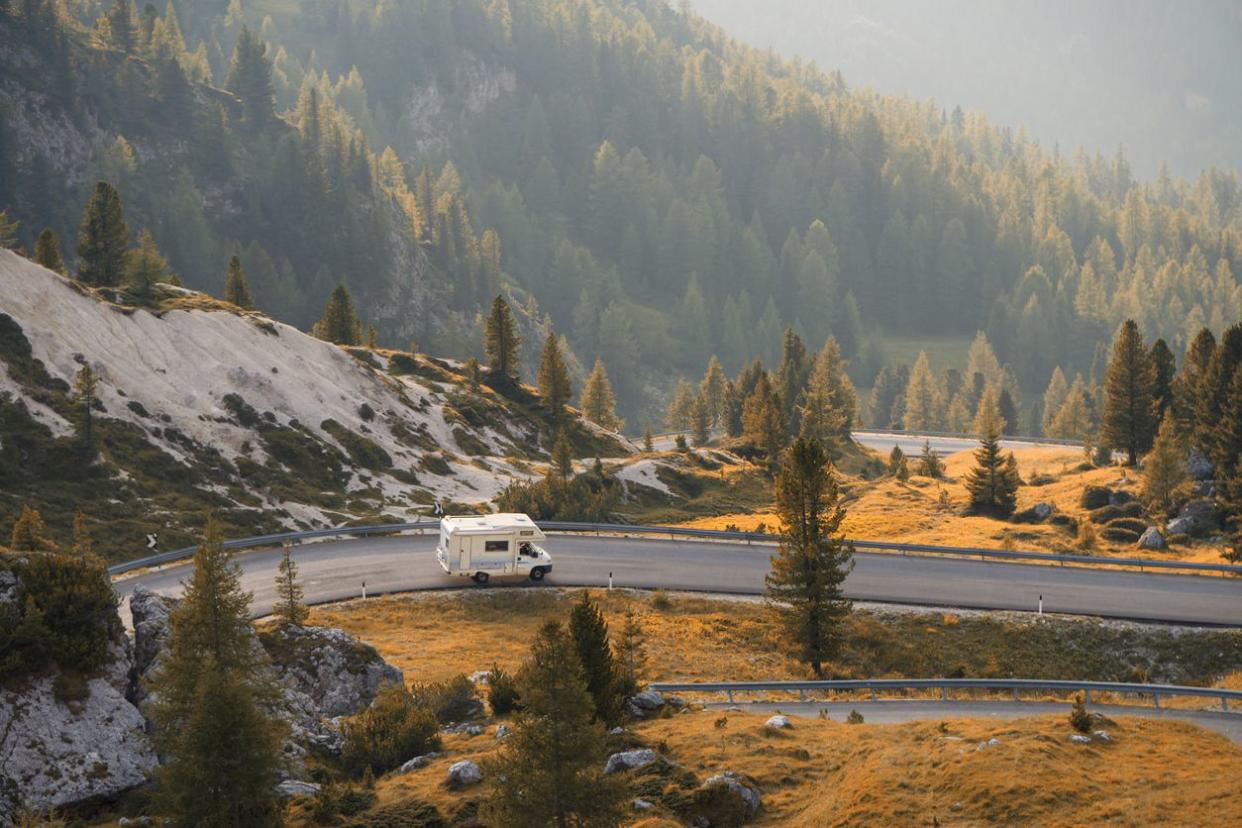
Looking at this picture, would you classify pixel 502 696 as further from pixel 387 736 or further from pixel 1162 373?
pixel 1162 373

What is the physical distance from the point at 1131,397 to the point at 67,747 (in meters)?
85.9

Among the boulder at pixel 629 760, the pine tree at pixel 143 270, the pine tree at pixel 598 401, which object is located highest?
the pine tree at pixel 143 270

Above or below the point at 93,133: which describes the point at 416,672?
below

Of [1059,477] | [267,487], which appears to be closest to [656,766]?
[267,487]

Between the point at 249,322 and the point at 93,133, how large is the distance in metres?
124

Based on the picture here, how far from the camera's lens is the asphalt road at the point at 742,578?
2078 inches

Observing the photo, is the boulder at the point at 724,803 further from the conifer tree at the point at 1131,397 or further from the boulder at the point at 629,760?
the conifer tree at the point at 1131,397

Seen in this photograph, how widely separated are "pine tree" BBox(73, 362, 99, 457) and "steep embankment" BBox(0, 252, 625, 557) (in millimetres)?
272

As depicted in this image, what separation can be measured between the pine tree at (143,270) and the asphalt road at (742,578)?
40385 millimetres

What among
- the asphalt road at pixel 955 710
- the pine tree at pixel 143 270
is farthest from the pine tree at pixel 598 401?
the asphalt road at pixel 955 710

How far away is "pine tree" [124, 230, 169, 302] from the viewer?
297 ft

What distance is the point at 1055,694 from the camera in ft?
124

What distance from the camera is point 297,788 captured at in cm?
2570

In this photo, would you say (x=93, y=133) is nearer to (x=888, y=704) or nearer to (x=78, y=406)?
(x=78, y=406)
